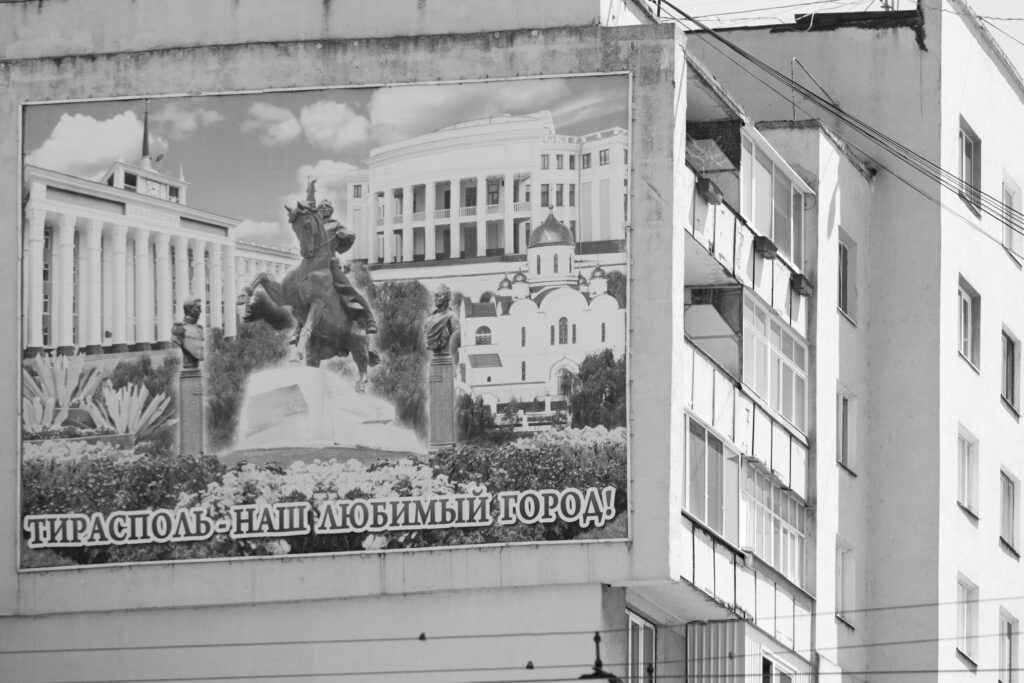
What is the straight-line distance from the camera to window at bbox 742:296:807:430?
40.8 metres

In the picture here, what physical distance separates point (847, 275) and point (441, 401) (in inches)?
405

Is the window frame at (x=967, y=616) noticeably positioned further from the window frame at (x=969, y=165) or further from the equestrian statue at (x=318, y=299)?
the equestrian statue at (x=318, y=299)

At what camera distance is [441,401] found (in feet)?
124

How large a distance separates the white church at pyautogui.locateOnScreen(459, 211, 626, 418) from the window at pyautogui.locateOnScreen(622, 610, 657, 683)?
3174 millimetres

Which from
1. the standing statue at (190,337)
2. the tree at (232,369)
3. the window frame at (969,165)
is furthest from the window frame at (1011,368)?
the standing statue at (190,337)

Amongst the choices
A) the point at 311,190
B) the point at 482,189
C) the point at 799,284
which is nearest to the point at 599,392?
the point at 482,189

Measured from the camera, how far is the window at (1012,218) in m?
49.8

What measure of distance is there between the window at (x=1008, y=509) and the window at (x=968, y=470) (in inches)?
52.9

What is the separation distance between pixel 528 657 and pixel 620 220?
19.4 feet

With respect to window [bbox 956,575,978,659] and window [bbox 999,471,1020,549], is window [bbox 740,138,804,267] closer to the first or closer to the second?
window [bbox 956,575,978,659]

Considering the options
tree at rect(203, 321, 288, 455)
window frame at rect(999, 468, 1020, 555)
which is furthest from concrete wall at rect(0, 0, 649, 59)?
window frame at rect(999, 468, 1020, 555)

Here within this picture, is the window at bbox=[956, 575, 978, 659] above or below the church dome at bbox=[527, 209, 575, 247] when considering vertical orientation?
below

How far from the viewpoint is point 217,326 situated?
3891 centimetres

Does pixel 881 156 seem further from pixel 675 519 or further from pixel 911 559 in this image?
pixel 675 519
